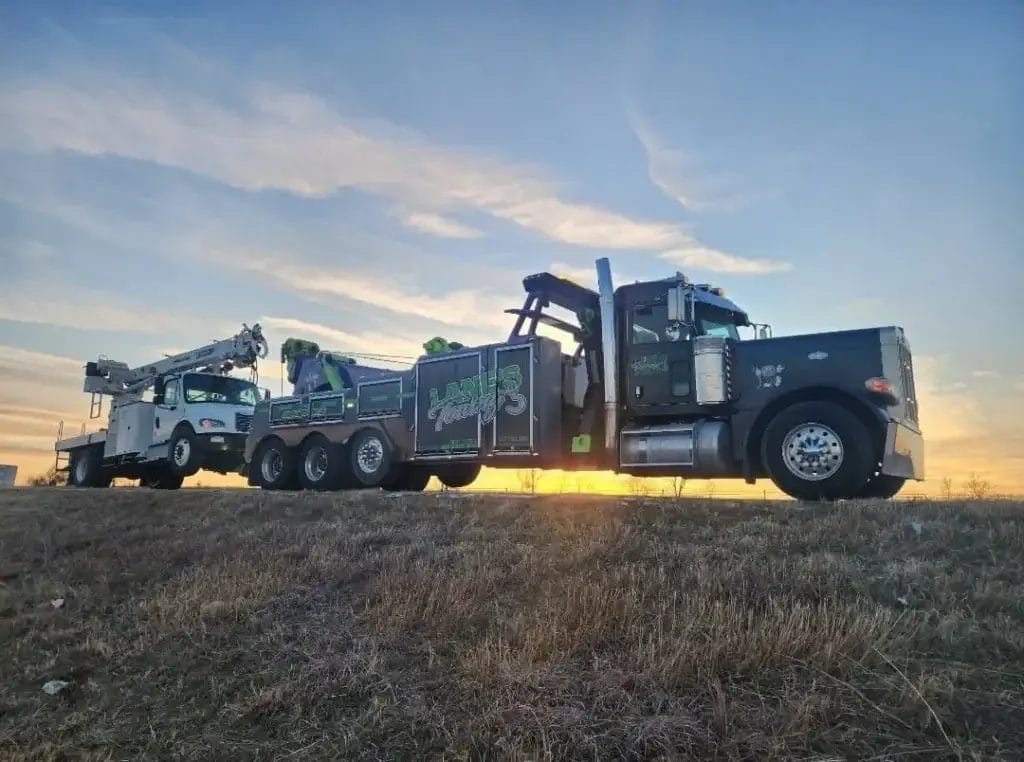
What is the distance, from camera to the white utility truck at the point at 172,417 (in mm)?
20891

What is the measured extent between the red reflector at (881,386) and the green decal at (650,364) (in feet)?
9.30

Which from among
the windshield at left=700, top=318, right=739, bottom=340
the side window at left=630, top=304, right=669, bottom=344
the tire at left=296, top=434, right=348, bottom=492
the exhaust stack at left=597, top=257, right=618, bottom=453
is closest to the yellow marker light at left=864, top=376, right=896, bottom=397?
the windshield at left=700, top=318, right=739, bottom=340

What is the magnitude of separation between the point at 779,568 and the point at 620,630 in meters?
1.77

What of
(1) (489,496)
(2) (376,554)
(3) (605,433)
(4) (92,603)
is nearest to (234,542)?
(4) (92,603)

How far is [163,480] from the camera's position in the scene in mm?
22719

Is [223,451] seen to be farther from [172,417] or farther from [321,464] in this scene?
[321,464]

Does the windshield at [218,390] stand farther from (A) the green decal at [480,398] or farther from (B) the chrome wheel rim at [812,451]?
(B) the chrome wheel rim at [812,451]

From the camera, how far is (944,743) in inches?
167

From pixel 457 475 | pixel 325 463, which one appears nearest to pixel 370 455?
pixel 325 463

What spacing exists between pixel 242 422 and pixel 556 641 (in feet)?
57.0

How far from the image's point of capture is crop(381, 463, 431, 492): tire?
15.3 m

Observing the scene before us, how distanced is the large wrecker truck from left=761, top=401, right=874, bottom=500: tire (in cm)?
2

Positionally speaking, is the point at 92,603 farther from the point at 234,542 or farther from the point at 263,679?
the point at 263,679

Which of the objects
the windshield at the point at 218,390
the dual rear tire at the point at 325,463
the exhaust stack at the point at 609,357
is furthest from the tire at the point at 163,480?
the exhaust stack at the point at 609,357
